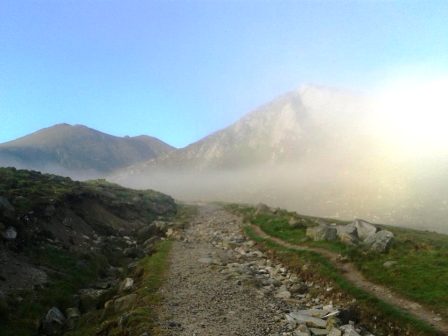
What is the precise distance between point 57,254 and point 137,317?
62.5 ft

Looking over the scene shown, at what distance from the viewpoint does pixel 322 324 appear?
768 inches

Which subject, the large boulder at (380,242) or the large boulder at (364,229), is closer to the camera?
the large boulder at (380,242)

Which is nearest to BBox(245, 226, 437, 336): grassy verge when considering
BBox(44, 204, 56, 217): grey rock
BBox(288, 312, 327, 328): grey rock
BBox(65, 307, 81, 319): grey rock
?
BBox(288, 312, 327, 328): grey rock

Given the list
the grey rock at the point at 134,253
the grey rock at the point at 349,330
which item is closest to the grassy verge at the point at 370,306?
the grey rock at the point at 349,330

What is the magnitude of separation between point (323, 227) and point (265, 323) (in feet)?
69.8

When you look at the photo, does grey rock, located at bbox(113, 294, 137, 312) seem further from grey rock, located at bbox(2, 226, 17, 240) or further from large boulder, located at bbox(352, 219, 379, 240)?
large boulder, located at bbox(352, 219, 379, 240)

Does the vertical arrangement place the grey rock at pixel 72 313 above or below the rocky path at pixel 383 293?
below

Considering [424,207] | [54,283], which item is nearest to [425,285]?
[54,283]

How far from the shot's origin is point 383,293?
23.9m

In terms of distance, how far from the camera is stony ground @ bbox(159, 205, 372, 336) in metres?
19.1

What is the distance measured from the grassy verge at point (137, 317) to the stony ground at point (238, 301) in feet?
1.85

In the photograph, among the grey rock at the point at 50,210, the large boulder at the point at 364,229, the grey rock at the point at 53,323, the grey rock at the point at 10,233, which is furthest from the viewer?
the grey rock at the point at 50,210

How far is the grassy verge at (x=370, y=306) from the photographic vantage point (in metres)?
19.5

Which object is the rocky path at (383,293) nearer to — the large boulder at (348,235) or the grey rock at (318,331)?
the large boulder at (348,235)
